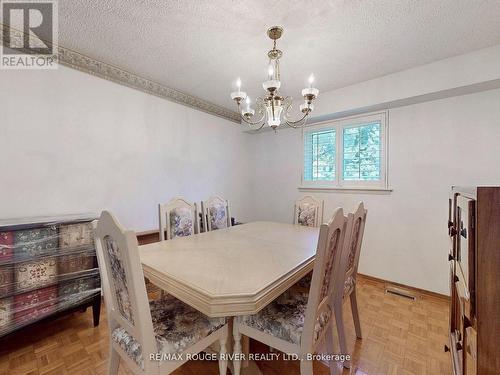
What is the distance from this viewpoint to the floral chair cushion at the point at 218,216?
2449 mm

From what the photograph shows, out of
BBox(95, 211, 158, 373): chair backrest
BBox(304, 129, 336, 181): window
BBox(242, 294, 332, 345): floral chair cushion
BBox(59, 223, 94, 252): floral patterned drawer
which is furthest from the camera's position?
BBox(304, 129, 336, 181): window

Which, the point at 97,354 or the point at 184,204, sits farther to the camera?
the point at 184,204

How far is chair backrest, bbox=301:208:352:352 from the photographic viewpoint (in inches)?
37.9

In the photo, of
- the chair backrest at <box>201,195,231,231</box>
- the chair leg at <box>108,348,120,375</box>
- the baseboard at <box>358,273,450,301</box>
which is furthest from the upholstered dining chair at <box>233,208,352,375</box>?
the baseboard at <box>358,273,450,301</box>

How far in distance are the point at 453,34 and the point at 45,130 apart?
3.45 m

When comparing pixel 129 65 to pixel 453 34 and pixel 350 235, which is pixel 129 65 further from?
pixel 453 34

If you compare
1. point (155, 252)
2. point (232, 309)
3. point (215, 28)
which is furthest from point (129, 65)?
point (232, 309)

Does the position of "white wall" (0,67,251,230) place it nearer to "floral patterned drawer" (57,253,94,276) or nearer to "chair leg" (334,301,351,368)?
"floral patterned drawer" (57,253,94,276)

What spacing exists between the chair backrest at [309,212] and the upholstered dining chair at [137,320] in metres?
1.58

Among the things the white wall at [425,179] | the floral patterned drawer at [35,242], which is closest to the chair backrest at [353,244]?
the white wall at [425,179]

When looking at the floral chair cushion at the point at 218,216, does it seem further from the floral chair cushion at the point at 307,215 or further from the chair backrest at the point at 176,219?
the floral chair cushion at the point at 307,215

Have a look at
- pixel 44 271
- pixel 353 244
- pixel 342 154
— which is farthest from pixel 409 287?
pixel 44 271

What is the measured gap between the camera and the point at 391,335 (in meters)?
1.76

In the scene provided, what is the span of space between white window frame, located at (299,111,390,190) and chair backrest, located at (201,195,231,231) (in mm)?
1385
